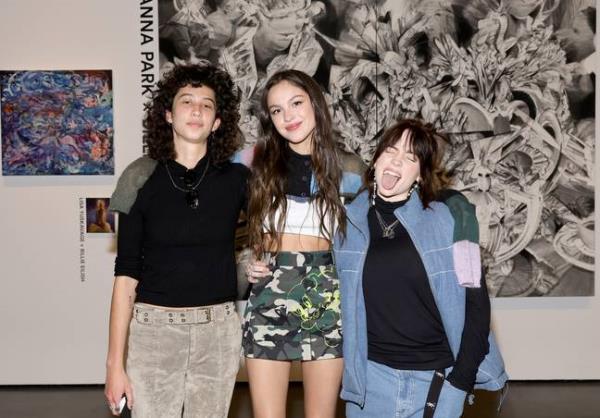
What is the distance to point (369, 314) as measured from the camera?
7.12 ft

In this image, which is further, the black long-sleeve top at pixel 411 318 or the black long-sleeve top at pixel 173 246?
the black long-sleeve top at pixel 173 246

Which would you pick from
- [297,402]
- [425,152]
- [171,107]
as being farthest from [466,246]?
[297,402]

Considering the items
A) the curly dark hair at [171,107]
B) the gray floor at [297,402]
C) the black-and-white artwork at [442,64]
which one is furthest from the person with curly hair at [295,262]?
the black-and-white artwork at [442,64]

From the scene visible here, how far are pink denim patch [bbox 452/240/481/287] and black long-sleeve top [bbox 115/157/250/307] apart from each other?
32.1 inches

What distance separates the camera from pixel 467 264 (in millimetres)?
2041

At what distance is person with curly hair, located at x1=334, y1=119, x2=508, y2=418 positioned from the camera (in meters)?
2.07

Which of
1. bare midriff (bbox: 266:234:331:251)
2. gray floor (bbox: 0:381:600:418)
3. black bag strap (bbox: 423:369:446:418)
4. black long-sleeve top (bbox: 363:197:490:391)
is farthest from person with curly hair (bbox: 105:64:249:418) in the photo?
gray floor (bbox: 0:381:600:418)

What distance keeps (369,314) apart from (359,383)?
21 centimetres

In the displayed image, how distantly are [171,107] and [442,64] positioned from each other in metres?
2.73

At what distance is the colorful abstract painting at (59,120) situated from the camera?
15.9ft

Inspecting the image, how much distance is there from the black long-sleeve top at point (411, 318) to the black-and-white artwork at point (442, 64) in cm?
276

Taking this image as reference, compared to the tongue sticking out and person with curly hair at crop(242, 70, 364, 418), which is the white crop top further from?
the tongue sticking out

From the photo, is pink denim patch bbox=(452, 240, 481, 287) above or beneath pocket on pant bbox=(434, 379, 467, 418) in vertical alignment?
above

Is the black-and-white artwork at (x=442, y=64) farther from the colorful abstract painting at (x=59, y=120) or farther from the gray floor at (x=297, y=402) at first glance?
the gray floor at (x=297, y=402)
